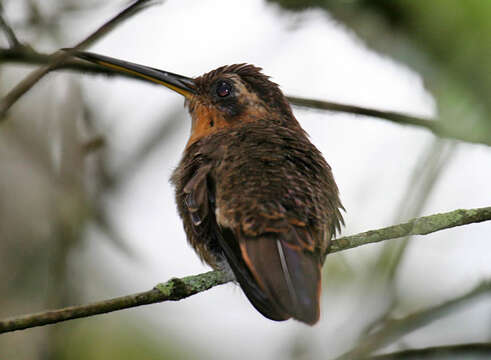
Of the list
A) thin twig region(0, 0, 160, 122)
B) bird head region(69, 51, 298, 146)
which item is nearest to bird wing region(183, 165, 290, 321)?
bird head region(69, 51, 298, 146)

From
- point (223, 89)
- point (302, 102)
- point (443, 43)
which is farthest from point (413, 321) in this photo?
point (223, 89)

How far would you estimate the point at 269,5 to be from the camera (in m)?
5.16

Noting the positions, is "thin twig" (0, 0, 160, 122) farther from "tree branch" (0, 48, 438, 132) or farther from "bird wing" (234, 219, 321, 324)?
"bird wing" (234, 219, 321, 324)

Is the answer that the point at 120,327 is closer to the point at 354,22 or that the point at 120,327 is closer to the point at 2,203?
the point at 2,203

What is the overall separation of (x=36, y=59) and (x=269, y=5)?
83.7 inches

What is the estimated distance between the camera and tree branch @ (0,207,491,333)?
7.76ft

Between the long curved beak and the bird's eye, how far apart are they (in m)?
0.19

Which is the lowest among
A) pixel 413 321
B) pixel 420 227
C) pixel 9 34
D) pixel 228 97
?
pixel 413 321

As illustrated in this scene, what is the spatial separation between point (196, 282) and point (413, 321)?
4.14 feet

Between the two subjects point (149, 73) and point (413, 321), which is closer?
point (413, 321)

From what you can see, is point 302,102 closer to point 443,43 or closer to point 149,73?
point 149,73

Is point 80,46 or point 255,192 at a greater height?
point 80,46

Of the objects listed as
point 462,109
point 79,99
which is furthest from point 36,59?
point 462,109

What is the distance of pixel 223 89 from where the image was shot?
465 centimetres
